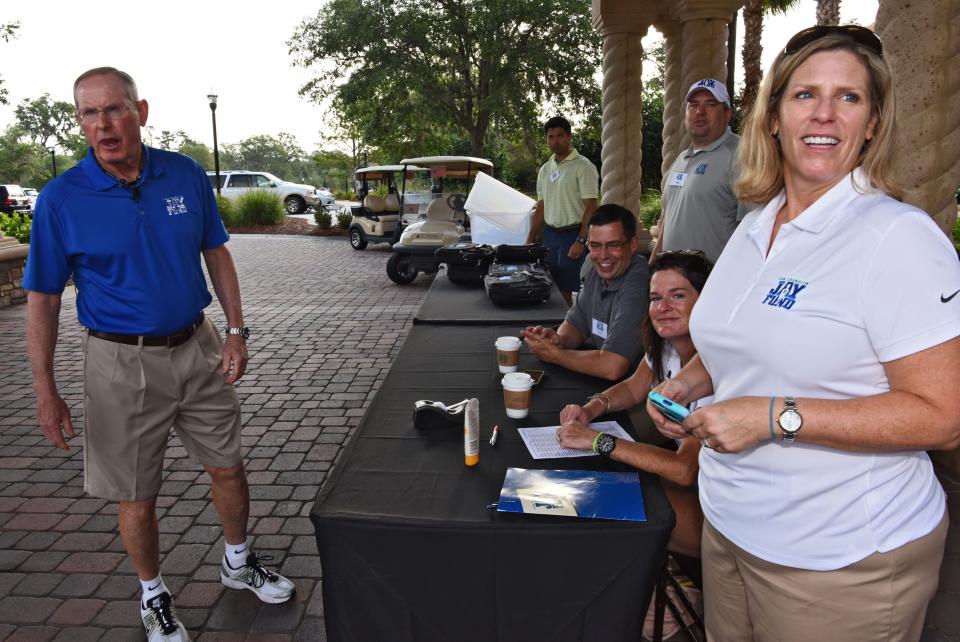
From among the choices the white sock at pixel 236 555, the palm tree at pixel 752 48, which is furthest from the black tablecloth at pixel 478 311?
the palm tree at pixel 752 48

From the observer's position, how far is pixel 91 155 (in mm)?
2414

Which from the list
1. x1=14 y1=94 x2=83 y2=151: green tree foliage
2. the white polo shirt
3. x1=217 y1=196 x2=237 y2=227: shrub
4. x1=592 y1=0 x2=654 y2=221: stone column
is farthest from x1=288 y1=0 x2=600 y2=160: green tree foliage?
x1=14 y1=94 x2=83 y2=151: green tree foliage

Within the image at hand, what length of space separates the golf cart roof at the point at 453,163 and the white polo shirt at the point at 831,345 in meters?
10.3

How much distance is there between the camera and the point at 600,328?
11.4 feet

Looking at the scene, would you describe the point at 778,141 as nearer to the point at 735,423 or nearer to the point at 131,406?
the point at 735,423

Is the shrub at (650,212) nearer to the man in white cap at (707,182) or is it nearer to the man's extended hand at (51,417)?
the man in white cap at (707,182)

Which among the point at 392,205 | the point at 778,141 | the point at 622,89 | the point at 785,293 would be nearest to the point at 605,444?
the point at 785,293

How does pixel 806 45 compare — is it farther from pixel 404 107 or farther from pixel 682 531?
pixel 404 107

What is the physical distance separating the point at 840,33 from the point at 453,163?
10.5 meters

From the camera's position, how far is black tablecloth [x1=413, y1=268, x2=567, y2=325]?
4.15m

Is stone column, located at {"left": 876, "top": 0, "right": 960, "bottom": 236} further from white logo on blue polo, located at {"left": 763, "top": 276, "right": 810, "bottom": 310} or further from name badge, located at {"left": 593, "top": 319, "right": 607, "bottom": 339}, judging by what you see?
white logo on blue polo, located at {"left": 763, "top": 276, "right": 810, "bottom": 310}

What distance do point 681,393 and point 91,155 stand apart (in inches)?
87.1

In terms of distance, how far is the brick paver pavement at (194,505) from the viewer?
2717mm

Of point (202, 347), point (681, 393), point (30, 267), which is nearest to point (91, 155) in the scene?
point (30, 267)
